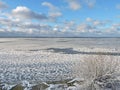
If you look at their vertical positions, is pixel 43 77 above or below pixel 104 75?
below

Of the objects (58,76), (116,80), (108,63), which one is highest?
(108,63)

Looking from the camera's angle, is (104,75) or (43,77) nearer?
(104,75)

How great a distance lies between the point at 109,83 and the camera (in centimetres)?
727

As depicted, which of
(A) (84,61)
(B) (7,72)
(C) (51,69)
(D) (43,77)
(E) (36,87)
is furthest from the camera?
(C) (51,69)

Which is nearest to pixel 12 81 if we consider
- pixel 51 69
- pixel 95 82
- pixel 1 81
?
pixel 1 81

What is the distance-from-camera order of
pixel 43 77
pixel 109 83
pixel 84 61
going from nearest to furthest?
1. pixel 109 83
2. pixel 84 61
3. pixel 43 77

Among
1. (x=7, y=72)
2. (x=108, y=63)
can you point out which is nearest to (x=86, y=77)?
(x=108, y=63)

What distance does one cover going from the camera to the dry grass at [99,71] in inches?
287

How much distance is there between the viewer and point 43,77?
37.2 feet

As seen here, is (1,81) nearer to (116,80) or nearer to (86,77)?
(86,77)

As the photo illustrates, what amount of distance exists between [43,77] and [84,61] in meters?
4.12

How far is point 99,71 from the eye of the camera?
7477 millimetres

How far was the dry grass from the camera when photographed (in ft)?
23.9

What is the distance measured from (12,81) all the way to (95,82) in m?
4.60
